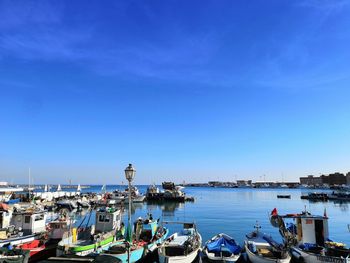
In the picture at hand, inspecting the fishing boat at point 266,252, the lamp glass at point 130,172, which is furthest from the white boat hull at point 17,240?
the fishing boat at point 266,252

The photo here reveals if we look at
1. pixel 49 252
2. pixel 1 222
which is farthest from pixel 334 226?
pixel 1 222

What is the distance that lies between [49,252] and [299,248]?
19.4 m

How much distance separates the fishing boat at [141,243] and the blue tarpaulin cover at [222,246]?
4.98 meters

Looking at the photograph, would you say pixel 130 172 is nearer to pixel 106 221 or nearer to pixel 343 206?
pixel 106 221

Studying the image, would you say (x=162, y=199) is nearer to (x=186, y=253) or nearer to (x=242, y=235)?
(x=242, y=235)

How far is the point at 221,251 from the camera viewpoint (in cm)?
2162

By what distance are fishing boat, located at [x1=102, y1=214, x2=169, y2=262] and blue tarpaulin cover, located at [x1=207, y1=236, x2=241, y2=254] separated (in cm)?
498

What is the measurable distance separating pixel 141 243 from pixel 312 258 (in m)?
12.8

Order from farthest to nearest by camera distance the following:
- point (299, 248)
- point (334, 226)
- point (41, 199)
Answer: point (41, 199) < point (334, 226) < point (299, 248)

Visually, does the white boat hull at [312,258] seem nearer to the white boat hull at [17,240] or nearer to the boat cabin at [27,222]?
the white boat hull at [17,240]

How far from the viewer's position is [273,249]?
23.0m

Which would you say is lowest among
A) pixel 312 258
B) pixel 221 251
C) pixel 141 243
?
pixel 312 258

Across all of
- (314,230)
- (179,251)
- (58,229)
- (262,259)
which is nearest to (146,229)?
(179,251)

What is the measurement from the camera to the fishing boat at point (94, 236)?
2108 cm
